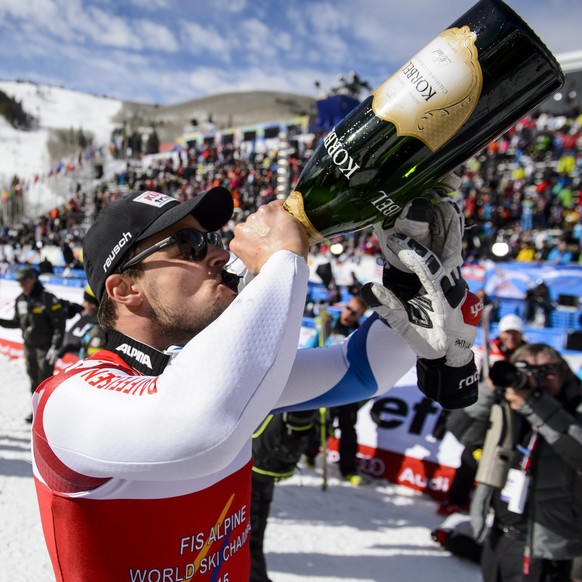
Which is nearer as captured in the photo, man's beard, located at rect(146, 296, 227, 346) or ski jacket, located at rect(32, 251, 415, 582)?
ski jacket, located at rect(32, 251, 415, 582)

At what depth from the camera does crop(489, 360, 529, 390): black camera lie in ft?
9.02

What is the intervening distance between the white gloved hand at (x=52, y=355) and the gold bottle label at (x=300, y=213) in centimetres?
619

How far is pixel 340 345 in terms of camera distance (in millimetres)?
1900

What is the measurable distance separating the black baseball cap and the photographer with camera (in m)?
1.91

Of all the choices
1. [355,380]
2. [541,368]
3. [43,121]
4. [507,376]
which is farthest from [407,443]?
[43,121]

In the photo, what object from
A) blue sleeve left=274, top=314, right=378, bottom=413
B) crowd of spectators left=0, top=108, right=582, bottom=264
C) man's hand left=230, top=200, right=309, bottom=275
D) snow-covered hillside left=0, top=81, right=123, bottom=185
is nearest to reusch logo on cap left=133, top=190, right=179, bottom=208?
man's hand left=230, top=200, right=309, bottom=275

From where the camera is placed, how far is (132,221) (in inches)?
58.5

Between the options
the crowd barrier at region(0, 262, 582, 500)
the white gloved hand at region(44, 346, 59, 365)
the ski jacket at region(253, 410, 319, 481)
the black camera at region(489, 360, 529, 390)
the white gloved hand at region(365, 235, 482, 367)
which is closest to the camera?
the white gloved hand at region(365, 235, 482, 367)

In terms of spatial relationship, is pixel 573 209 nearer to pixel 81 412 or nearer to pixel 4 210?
pixel 81 412

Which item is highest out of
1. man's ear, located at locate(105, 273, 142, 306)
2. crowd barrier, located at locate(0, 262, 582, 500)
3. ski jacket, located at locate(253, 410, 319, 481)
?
man's ear, located at locate(105, 273, 142, 306)

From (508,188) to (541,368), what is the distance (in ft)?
61.3

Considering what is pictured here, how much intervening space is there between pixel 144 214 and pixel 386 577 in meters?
3.65

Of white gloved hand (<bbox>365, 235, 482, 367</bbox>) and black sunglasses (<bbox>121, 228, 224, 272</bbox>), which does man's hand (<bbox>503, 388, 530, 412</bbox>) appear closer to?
white gloved hand (<bbox>365, 235, 482, 367</bbox>)

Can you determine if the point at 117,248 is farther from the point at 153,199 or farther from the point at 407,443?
the point at 407,443
